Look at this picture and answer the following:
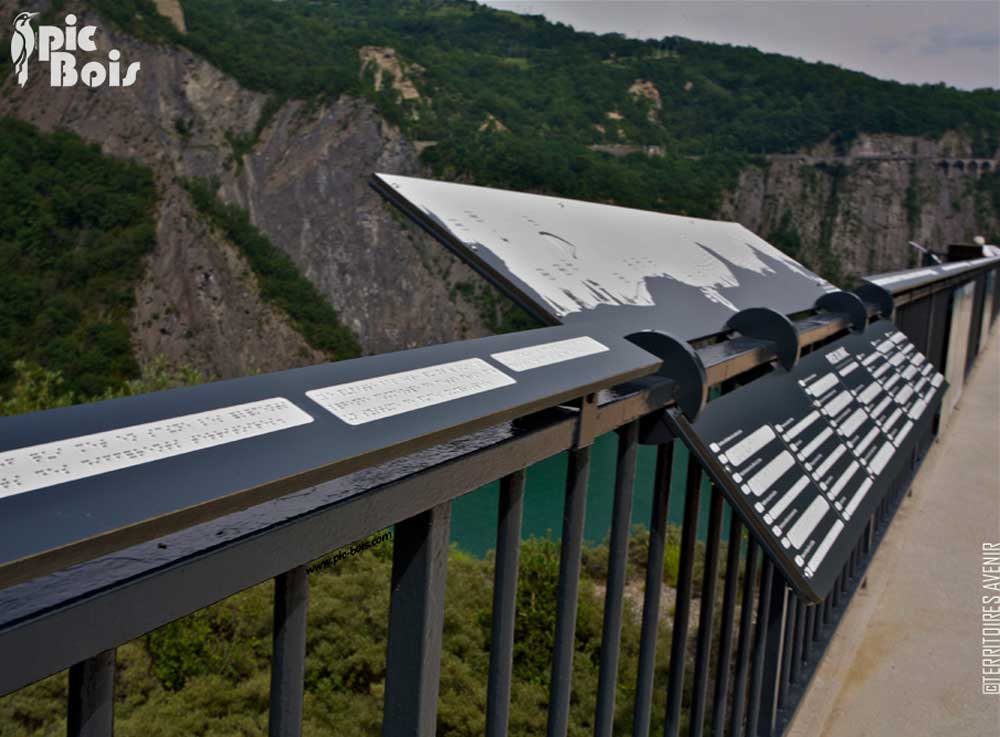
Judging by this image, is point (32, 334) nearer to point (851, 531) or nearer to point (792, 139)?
point (851, 531)

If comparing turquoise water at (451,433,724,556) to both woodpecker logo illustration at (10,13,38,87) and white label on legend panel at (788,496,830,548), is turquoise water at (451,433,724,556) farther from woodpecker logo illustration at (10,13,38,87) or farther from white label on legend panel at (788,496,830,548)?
woodpecker logo illustration at (10,13,38,87)

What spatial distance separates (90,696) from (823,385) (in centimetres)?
186

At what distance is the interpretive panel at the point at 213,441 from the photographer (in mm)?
532

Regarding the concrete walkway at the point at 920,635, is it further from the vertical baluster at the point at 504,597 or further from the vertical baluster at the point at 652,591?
the vertical baluster at the point at 504,597

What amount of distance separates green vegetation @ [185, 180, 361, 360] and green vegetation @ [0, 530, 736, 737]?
117ft

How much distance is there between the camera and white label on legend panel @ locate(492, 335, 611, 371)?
1052mm

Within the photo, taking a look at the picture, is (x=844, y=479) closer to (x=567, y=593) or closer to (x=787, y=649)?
(x=787, y=649)

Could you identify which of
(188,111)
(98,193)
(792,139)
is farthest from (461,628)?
(792,139)

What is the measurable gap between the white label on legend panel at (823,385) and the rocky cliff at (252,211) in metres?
35.9

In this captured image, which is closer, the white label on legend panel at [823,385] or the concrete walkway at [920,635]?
the white label on legend panel at [823,385]

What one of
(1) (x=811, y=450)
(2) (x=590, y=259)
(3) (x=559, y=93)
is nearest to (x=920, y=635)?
(1) (x=811, y=450)

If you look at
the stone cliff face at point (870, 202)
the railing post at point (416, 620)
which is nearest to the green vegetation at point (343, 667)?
the railing post at point (416, 620)

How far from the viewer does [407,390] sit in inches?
34.0

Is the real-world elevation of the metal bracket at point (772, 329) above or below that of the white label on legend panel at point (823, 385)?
above
